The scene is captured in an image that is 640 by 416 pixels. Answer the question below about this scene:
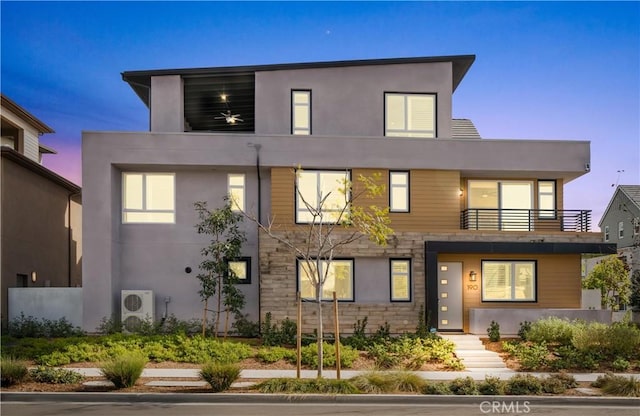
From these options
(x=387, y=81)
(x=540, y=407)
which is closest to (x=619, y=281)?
(x=387, y=81)

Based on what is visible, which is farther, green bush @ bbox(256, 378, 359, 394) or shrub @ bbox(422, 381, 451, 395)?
shrub @ bbox(422, 381, 451, 395)

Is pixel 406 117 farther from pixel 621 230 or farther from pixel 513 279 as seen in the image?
pixel 621 230

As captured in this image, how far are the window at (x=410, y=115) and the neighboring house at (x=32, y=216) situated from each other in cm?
1387

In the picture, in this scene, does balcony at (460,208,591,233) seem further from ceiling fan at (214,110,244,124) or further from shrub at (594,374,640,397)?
ceiling fan at (214,110,244,124)

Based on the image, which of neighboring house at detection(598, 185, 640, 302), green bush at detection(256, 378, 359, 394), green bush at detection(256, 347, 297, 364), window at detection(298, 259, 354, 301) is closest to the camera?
green bush at detection(256, 378, 359, 394)

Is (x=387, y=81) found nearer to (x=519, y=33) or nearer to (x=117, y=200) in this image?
(x=519, y=33)

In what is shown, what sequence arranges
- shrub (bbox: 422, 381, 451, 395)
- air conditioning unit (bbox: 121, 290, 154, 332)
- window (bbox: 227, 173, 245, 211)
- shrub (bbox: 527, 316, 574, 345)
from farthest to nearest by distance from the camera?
window (bbox: 227, 173, 245, 211)
air conditioning unit (bbox: 121, 290, 154, 332)
shrub (bbox: 527, 316, 574, 345)
shrub (bbox: 422, 381, 451, 395)

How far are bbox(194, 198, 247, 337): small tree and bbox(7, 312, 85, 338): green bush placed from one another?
417 centimetres

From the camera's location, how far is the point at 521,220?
20.7 metres

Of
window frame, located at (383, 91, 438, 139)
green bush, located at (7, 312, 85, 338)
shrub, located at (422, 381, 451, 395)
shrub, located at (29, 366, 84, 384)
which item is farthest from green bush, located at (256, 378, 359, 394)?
window frame, located at (383, 91, 438, 139)

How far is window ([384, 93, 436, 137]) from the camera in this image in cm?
2077

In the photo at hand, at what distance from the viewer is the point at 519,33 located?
20016mm

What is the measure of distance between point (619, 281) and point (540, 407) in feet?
62.8

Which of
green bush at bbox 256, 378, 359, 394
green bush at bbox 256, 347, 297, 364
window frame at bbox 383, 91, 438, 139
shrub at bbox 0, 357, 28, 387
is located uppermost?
window frame at bbox 383, 91, 438, 139
